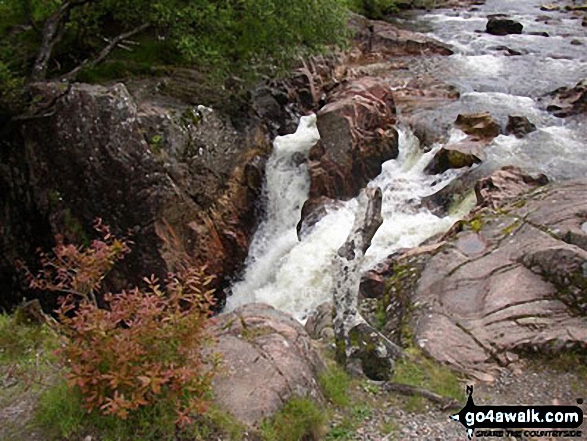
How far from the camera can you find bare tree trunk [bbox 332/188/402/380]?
364 inches

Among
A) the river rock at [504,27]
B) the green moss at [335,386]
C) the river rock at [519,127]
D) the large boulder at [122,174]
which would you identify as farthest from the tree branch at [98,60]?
the river rock at [504,27]

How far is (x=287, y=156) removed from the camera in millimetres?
20766

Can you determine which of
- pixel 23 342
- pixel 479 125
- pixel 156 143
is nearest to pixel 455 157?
pixel 479 125

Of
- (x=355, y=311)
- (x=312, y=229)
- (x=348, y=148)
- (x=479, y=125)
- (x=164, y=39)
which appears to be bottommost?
(x=312, y=229)

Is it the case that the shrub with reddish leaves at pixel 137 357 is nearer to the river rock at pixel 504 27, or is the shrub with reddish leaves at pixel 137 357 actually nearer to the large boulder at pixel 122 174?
the large boulder at pixel 122 174

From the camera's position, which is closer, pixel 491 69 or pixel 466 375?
pixel 466 375

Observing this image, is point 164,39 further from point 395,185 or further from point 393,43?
point 393,43

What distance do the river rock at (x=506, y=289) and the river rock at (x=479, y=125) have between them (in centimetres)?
720

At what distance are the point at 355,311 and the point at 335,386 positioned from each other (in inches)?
55.4

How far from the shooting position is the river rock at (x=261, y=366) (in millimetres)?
7477

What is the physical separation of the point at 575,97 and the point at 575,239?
13214 mm

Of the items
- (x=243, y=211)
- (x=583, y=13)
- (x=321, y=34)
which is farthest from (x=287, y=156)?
(x=583, y=13)

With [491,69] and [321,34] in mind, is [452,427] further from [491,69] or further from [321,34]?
[491,69]

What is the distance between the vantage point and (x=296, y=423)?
7383 millimetres
